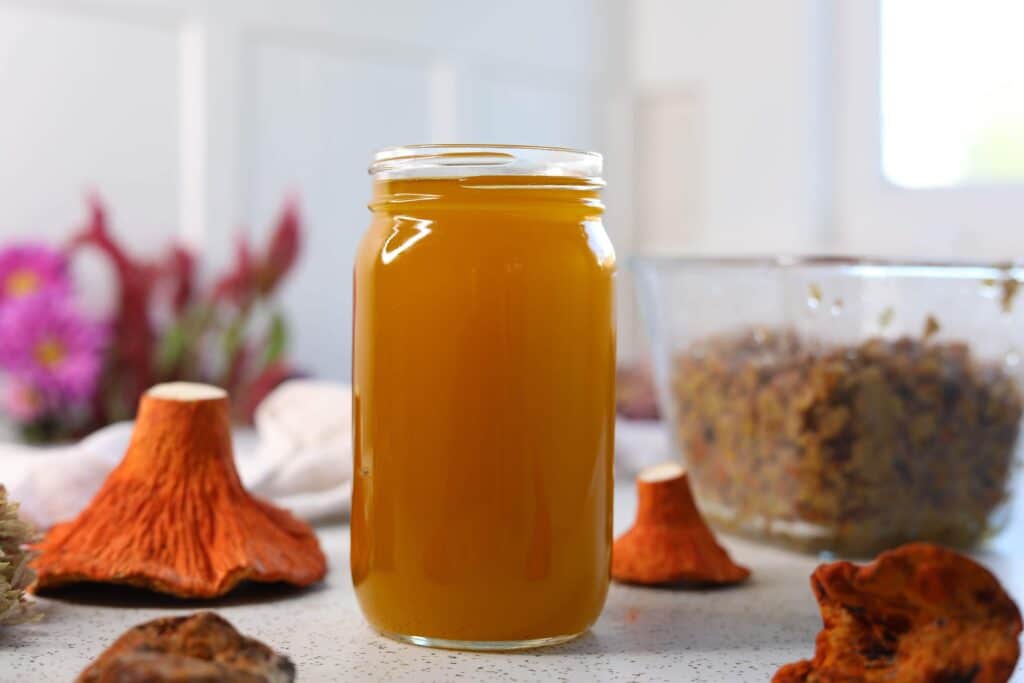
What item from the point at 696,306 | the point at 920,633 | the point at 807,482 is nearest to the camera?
the point at 920,633

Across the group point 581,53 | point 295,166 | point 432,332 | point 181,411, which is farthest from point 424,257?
point 581,53

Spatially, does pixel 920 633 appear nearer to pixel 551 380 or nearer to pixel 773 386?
pixel 551 380

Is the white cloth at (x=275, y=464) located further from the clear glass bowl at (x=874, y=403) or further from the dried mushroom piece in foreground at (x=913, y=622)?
the dried mushroom piece in foreground at (x=913, y=622)

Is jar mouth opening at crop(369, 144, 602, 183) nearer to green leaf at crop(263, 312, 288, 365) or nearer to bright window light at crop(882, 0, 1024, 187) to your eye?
green leaf at crop(263, 312, 288, 365)

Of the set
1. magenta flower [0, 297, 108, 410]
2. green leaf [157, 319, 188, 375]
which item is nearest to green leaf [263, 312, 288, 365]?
green leaf [157, 319, 188, 375]

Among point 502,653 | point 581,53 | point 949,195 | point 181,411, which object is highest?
point 581,53

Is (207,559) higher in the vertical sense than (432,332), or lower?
lower
